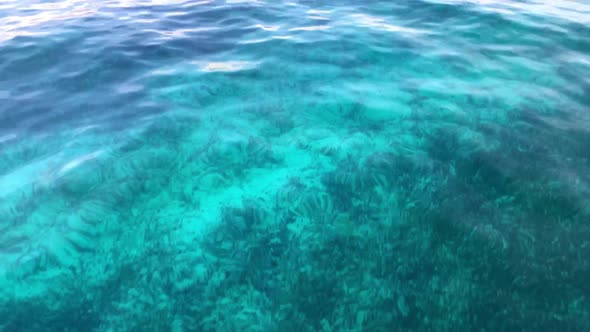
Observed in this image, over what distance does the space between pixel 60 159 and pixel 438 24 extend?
20.7 feet

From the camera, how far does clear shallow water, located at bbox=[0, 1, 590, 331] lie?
10.4ft

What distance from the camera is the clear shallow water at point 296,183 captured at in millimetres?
3166

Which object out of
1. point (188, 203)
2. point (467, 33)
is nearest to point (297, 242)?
point (188, 203)

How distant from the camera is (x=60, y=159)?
4.25 m

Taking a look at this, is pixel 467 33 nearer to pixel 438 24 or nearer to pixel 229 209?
pixel 438 24

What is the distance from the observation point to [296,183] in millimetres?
4094

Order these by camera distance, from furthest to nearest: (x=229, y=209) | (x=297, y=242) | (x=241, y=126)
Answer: (x=241, y=126)
(x=229, y=209)
(x=297, y=242)

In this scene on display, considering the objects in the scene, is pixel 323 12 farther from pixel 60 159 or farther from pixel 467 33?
pixel 60 159

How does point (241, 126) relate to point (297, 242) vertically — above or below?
above

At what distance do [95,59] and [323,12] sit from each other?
4.29m

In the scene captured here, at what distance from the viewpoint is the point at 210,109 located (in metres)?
5.14

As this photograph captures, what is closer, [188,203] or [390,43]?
[188,203]

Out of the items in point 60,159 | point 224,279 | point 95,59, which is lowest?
point 224,279

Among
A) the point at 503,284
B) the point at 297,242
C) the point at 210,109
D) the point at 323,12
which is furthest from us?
the point at 323,12
